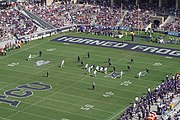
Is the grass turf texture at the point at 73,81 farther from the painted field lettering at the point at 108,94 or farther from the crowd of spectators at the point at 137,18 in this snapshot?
the crowd of spectators at the point at 137,18

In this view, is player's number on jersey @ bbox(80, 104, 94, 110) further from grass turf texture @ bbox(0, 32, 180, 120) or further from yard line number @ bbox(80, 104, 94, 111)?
grass turf texture @ bbox(0, 32, 180, 120)

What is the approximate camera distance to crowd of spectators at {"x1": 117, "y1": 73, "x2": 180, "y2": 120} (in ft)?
115

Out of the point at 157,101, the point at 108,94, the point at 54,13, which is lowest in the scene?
the point at 157,101

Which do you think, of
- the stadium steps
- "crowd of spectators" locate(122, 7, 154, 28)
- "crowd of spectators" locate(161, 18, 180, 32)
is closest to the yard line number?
"crowd of spectators" locate(161, 18, 180, 32)

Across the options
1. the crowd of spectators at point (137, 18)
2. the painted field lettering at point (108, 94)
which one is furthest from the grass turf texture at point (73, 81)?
the crowd of spectators at point (137, 18)

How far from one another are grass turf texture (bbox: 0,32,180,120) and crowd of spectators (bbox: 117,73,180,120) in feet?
3.64

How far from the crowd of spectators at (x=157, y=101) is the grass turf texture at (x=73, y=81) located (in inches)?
43.7

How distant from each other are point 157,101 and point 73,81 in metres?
9.15

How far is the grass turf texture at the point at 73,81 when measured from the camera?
1449 inches

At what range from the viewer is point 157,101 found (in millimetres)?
38125

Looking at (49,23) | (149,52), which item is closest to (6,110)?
(149,52)

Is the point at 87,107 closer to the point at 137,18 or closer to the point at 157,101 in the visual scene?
the point at 157,101

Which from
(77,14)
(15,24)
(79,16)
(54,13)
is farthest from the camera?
(54,13)

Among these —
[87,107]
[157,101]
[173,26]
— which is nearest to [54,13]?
[173,26]
